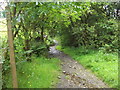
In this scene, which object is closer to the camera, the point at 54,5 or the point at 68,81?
the point at 54,5

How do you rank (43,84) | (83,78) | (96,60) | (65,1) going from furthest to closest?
(96,60) < (83,78) < (43,84) < (65,1)

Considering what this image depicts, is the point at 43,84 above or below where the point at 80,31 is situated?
below

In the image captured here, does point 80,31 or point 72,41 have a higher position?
point 80,31

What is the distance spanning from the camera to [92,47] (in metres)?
6.26

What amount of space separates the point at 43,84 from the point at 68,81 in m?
0.66

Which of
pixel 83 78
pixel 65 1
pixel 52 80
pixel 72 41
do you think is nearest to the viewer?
pixel 65 1

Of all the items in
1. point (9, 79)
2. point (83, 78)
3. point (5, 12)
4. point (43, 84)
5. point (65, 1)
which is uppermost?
point (65, 1)

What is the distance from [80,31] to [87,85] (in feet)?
12.1

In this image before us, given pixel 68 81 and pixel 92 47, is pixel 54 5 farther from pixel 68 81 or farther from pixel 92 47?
pixel 92 47

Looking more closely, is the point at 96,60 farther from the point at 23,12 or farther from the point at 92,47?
the point at 23,12

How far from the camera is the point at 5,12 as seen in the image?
1510 millimetres

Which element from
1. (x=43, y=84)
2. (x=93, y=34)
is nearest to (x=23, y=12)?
(x=43, y=84)

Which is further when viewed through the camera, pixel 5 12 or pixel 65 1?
pixel 65 1

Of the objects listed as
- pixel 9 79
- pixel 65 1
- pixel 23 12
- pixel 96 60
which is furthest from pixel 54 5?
pixel 96 60
